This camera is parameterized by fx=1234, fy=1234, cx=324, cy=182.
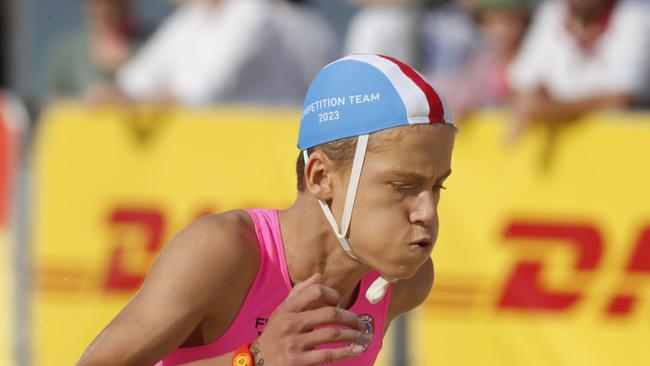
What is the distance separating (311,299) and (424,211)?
0.41 m

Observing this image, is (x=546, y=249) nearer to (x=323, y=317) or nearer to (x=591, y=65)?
(x=591, y=65)

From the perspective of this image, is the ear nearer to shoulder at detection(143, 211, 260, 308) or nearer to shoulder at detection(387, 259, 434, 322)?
shoulder at detection(143, 211, 260, 308)

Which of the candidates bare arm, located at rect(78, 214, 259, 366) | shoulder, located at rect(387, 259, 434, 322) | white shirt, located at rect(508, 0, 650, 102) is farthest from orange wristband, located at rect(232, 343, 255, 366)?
white shirt, located at rect(508, 0, 650, 102)

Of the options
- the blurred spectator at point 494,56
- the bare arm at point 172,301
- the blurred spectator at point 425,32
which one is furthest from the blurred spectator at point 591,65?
the bare arm at point 172,301

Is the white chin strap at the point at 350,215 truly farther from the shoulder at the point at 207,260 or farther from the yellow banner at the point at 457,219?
the yellow banner at the point at 457,219

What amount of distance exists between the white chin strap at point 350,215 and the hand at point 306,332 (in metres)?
0.31

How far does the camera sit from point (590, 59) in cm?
681

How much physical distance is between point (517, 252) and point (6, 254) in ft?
11.0

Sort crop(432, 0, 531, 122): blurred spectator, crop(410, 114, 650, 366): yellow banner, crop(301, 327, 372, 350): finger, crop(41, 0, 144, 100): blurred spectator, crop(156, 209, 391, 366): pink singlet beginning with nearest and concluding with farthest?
crop(301, 327, 372, 350): finger, crop(156, 209, 391, 366): pink singlet, crop(410, 114, 650, 366): yellow banner, crop(432, 0, 531, 122): blurred spectator, crop(41, 0, 144, 100): blurred spectator

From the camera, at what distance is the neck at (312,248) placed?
11.7 feet

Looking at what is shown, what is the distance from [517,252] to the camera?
686 centimetres

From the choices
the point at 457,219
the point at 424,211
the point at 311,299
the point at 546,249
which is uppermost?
the point at 457,219

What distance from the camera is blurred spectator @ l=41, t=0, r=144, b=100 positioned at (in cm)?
821

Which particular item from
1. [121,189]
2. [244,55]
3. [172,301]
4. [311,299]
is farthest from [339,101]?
[121,189]
